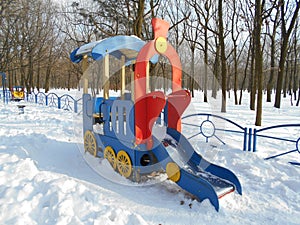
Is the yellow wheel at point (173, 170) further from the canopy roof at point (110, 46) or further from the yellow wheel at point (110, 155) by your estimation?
the canopy roof at point (110, 46)

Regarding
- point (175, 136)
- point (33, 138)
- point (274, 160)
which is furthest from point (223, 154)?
point (33, 138)

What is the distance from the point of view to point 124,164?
4.70 m

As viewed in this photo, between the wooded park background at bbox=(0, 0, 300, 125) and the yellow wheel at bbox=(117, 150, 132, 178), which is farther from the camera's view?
the wooded park background at bbox=(0, 0, 300, 125)

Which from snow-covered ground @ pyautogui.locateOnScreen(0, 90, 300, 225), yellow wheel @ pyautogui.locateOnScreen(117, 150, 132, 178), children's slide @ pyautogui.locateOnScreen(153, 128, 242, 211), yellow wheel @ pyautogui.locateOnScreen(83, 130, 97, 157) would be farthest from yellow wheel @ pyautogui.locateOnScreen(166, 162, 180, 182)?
yellow wheel @ pyautogui.locateOnScreen(83, 130, 97, 157)

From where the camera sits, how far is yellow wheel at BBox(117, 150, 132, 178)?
15.0 feet

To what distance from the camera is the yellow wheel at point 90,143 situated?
5.68 meters

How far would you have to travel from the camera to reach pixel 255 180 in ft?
15.2

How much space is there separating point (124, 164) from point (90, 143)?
1516 mm

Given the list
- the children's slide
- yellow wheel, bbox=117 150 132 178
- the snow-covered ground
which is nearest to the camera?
the snow-covered ground

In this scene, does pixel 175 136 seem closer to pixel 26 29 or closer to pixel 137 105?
pixel 137 105

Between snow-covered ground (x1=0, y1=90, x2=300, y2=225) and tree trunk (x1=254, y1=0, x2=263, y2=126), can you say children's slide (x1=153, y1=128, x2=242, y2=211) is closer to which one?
snow-covered ground (x1=0, y1=90, x2=300, y2=225)

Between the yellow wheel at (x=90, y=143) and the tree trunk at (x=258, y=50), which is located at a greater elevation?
the tree trunk at (x=258, y=50)

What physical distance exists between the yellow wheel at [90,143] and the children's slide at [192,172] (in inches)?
72.7

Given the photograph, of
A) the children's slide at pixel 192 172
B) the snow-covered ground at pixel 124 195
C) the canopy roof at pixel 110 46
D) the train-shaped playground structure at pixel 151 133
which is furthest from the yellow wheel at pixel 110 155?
the canopy roof at pixel 110 46
